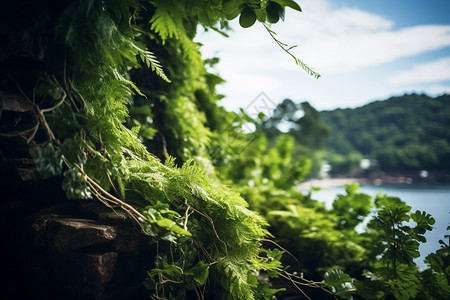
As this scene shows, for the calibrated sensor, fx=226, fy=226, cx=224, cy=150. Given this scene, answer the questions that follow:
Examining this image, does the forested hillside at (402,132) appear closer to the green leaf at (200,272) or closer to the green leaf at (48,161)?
the green leaf at (200,272)

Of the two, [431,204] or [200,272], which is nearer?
[200,272]

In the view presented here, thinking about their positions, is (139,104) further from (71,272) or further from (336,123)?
(336,123)

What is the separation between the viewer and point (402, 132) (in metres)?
2.52

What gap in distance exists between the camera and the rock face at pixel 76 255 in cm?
90

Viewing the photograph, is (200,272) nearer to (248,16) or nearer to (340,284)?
(340,284)

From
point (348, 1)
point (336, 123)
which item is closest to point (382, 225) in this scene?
point (348, 1)

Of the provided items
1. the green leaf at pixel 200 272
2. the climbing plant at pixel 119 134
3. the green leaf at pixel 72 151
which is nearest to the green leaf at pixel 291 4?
the climbing plant at pixel 119 134

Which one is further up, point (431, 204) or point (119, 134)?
point (431, 204)

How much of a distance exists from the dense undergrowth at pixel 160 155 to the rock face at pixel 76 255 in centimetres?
12

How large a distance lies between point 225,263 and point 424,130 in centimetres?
241

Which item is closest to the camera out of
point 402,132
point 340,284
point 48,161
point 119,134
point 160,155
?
point 48,161

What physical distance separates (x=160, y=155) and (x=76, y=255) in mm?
729

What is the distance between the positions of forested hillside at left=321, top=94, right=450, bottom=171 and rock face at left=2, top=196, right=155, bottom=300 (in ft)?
8.63

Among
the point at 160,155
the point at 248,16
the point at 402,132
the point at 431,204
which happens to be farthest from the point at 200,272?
the point at 402,132
